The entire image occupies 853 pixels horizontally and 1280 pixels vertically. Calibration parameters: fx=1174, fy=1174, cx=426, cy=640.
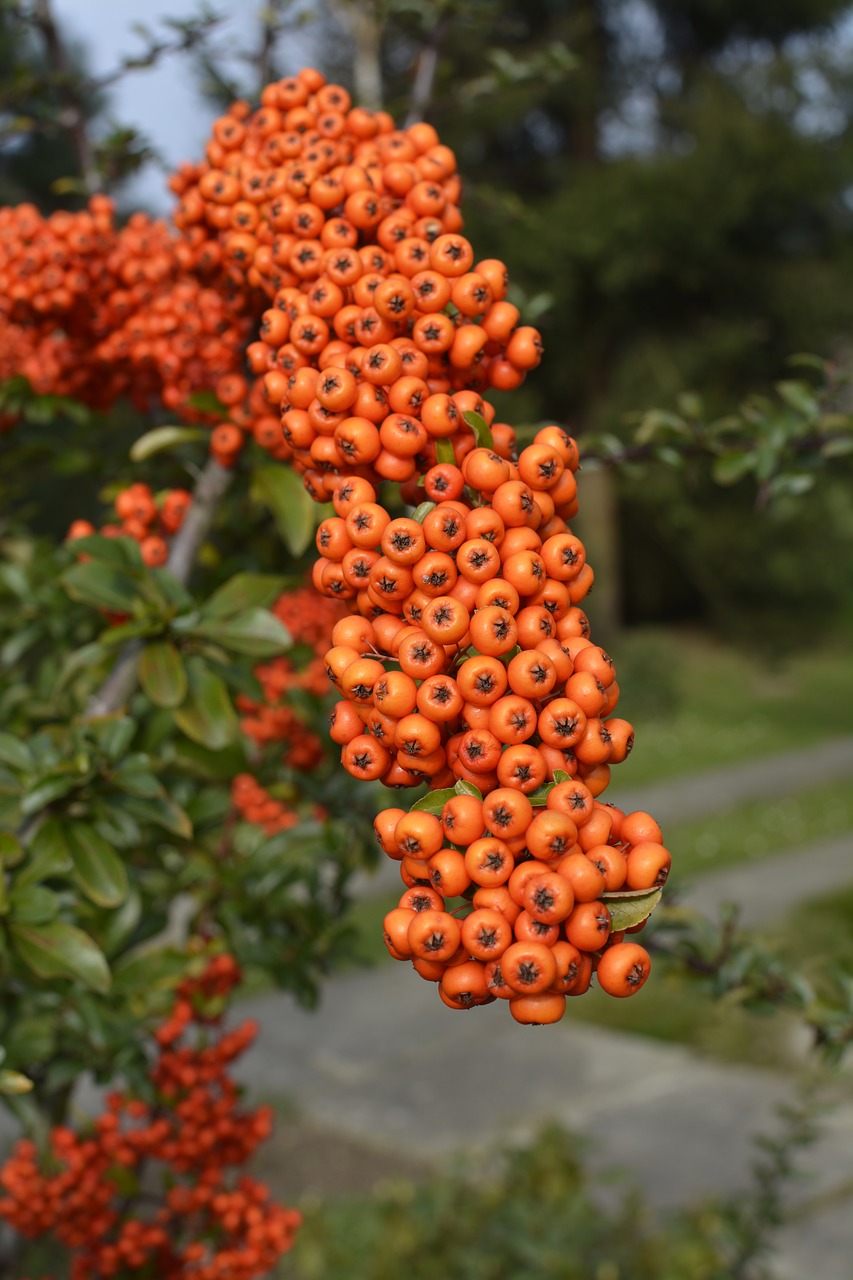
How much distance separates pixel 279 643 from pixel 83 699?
22.8 inches

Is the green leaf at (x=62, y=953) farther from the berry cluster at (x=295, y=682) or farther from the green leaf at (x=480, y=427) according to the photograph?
the green leaf at (x=480, y=427)

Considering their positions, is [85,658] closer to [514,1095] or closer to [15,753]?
[15,753]

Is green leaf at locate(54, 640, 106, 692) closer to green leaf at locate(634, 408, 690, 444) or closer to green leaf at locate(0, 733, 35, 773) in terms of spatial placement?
green leaf at locate(0, 733, 35, 773)

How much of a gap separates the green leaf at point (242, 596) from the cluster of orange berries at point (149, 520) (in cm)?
13

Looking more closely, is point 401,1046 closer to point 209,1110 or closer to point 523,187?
point 209,1110

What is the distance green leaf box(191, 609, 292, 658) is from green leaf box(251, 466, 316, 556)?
0.38 feet

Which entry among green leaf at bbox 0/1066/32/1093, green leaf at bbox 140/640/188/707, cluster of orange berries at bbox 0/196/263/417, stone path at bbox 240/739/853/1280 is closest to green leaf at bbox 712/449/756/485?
cluster of orange berries at bbox 0/196/263/417

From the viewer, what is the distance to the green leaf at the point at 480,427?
3.53ft

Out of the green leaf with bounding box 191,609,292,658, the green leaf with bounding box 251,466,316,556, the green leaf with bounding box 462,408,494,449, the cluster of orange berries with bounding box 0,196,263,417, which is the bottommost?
the green leaf with bounding box 191,609,292,658

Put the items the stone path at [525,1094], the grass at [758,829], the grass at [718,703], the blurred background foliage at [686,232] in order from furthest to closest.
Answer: the blurred background foliage at [686,232]
the grass at [718,703]
the grass at [758,829]
the stone path at [525,1094]

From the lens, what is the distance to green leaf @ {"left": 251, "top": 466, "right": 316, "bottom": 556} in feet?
5.64

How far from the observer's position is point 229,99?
2758mm

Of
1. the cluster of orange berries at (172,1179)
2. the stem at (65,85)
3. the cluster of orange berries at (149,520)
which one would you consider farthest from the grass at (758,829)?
the cluster of orange berries at (149,520)

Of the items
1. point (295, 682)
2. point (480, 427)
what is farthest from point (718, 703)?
point (480, 427)
